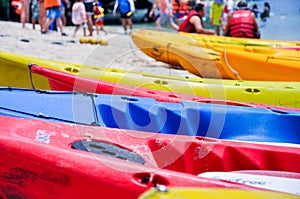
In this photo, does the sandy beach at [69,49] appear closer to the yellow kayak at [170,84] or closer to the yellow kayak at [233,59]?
the yellow kayak at [233,59]

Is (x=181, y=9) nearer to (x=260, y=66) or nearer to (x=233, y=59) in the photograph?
(x=233, y=59)

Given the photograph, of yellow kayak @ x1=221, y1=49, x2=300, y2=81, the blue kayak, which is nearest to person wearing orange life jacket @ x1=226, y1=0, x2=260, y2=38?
yellow kayak @ x1=221, y1=49, x2=300, y2=81

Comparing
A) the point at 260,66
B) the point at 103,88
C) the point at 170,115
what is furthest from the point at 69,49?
the point at 170,115

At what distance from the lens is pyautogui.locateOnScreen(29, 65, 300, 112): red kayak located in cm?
342

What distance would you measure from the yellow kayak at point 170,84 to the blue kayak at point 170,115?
0.58 meters

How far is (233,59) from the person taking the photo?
247 inches

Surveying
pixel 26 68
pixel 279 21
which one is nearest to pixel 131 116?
pixel 26 68

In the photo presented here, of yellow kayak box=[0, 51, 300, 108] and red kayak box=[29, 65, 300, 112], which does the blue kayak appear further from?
yellow kayak box=[0, 51, 300, 108]

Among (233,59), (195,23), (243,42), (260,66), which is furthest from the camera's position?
(195,23)

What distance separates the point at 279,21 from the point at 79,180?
16.4 metres

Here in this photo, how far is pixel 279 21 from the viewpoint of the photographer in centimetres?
1742

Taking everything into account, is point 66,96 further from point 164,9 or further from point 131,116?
point 164,9

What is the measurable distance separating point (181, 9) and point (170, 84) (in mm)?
5526

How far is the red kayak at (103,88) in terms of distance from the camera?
3.42m
